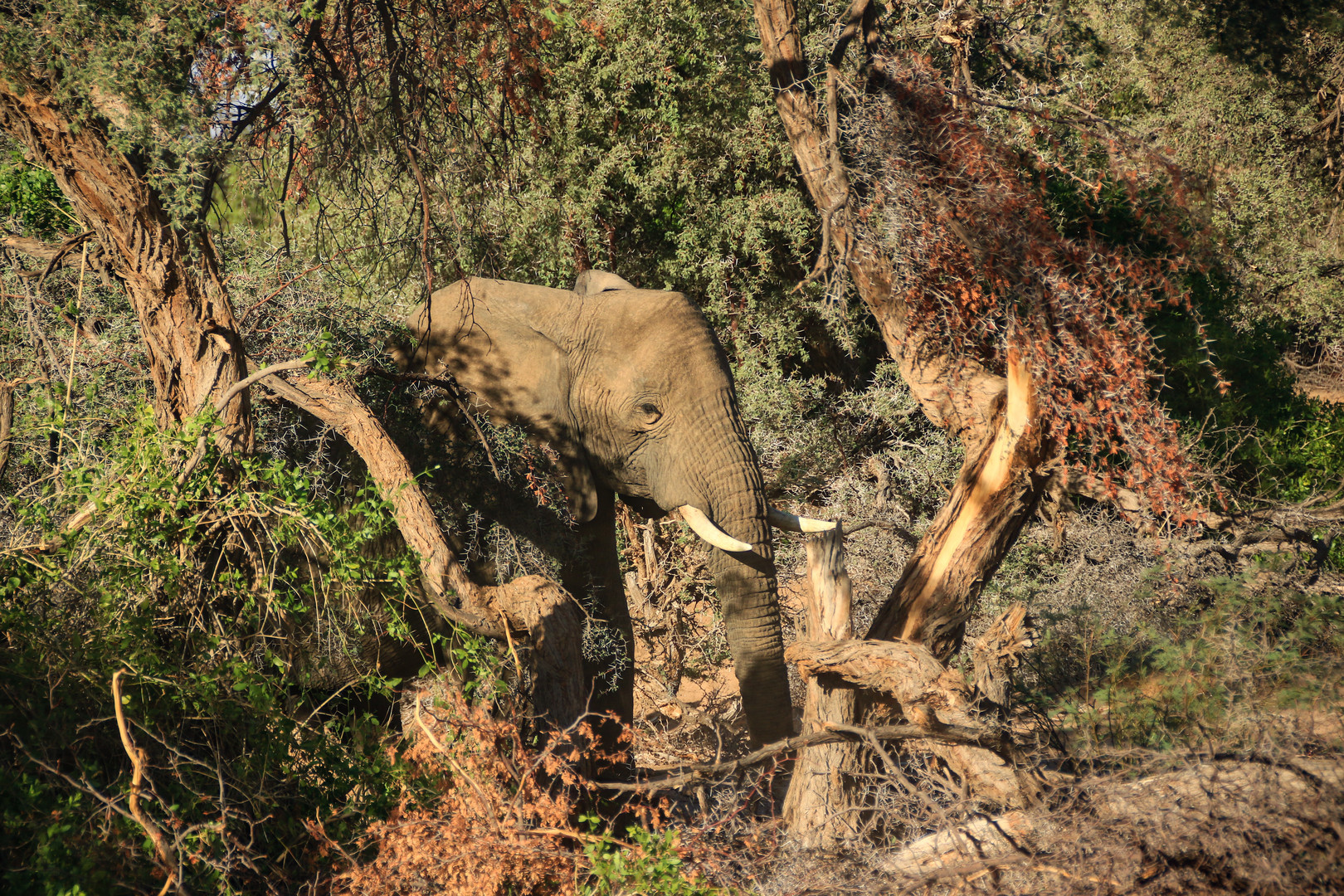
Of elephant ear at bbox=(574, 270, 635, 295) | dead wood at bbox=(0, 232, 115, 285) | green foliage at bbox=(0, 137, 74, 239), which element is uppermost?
green foliage at bbox=(0, 137, 74, 239)

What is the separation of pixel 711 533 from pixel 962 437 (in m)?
Answer: 2.54

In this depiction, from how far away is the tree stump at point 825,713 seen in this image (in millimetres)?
5105

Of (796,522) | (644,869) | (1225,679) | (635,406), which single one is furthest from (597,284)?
(1225,679)

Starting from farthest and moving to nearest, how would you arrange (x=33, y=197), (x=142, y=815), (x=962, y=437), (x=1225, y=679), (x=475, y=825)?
1. (x=33, y=197)
2. (x=962, y=437)
3. (x=1225, y=679)
4. (x=475, y=825)
5. (x=142, y=815)

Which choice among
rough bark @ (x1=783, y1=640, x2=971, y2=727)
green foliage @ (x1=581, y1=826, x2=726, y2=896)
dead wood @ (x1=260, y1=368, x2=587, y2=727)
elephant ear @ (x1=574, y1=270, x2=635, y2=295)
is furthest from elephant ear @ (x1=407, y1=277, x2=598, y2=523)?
green foliage @ (x1=581, y1=826, x2=726, y2=896)

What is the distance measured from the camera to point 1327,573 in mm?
7062

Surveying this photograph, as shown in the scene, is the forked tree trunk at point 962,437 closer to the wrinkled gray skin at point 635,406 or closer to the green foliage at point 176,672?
the wrinkled gray skin at point 635,406

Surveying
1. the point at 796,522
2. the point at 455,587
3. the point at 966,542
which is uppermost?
the point at 455,587

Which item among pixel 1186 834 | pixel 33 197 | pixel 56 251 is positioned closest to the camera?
pixel 1186 834

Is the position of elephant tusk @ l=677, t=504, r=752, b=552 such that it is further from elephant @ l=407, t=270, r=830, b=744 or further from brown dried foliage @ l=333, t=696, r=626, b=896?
brown dried foliage @ l=333, t=696, r=626, b=896

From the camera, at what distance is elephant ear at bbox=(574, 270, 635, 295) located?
237 inches

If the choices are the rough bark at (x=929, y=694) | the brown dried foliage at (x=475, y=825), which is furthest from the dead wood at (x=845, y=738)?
the brown dried foliage at (x=475, y=825)

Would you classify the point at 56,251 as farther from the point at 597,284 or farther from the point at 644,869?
the point at 644,869

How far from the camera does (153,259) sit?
4.45 metres
